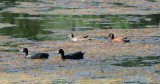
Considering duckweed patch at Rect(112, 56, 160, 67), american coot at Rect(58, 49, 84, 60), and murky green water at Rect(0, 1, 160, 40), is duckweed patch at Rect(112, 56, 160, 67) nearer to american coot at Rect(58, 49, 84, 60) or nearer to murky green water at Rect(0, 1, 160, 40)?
american coot at Rect(58, 49, 84, 60)

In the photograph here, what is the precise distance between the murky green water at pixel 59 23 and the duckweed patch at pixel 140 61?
208 inches

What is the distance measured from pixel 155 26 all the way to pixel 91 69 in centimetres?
1011

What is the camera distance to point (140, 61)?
1653 cm

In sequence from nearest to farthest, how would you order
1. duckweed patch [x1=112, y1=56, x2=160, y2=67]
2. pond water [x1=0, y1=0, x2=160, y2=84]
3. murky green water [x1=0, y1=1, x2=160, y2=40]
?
pond water [x1=0, y1=0, x2=160, y2=84] < duckweed patch [x1=112, y1=56, x2=160, y2=67] < murky green water [x1=0, y1=1, x2=160, y2=40]

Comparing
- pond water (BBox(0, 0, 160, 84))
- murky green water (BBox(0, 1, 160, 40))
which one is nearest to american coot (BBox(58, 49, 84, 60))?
pond water (BBox(0, 0, 160, 84))

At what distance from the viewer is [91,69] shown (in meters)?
15.4

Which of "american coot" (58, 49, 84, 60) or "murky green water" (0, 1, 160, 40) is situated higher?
"american coot" (58, 49, 84, 60)

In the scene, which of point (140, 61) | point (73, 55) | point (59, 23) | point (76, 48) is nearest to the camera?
point (140, 61)

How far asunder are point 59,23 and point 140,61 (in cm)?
1008

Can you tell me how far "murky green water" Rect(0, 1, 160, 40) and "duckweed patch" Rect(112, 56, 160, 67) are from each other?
5.28m

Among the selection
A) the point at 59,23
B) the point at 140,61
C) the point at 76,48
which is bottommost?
the point at 59,23

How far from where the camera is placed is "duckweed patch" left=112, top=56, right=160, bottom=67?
1597 cm

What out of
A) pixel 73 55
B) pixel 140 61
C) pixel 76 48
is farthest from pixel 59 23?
pixel 140 61

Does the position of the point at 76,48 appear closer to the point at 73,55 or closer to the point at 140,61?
the point at 73,55
